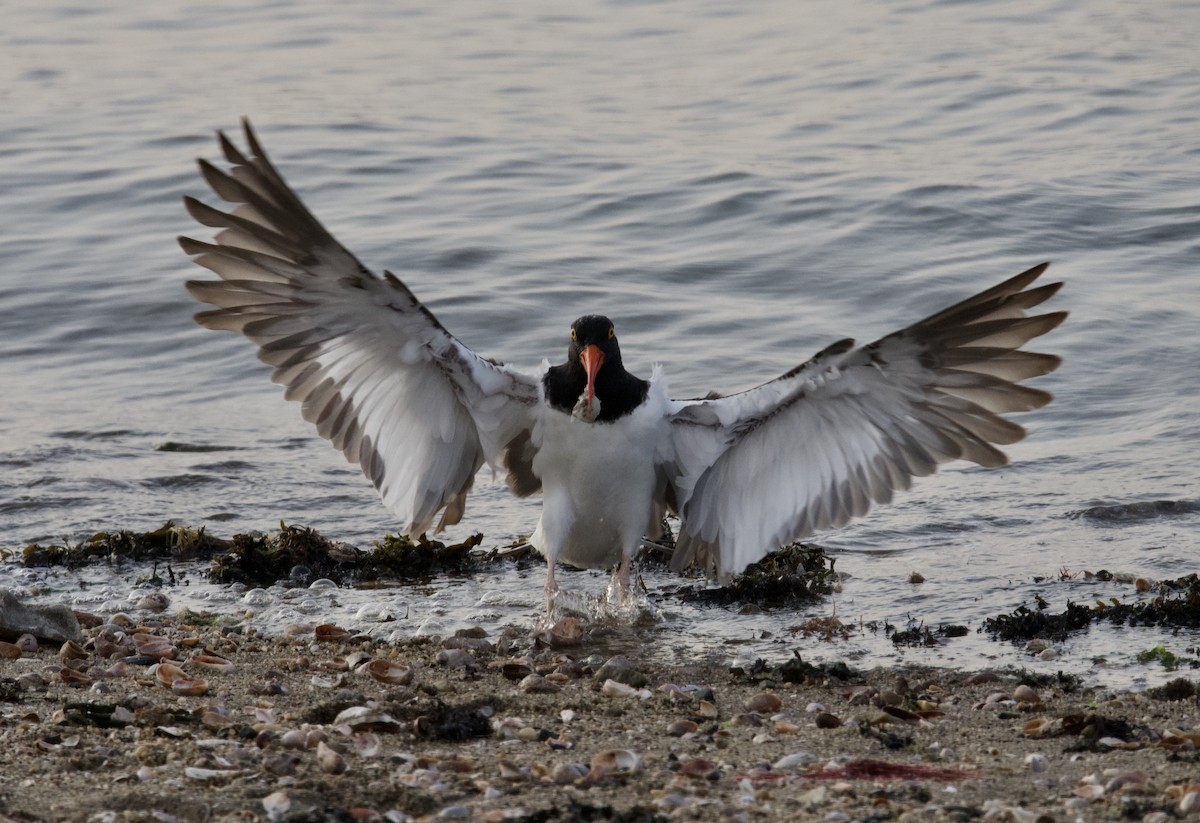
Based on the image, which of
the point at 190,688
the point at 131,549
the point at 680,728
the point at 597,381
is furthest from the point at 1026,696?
the point at 131,549

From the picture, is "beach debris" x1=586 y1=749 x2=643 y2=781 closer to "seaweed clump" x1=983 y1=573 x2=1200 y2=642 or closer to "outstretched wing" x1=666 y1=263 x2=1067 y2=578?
"outstretched wing" x1=666 y1=263 x2=1067 y2=578

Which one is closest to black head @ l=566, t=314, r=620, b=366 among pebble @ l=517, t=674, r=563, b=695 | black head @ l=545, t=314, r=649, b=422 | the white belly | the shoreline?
black head @ l=545, t=314, r=649, b=422

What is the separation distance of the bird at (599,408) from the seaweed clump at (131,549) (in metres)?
1.36

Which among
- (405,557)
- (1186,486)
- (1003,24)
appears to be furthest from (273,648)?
(1003,24)

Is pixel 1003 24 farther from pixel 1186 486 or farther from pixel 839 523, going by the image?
pixel 839 523

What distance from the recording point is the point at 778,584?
23.4 ft

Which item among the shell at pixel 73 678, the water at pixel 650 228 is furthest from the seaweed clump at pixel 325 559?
the shell at pixel 73 678

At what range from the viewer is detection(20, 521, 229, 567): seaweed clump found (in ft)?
25.3

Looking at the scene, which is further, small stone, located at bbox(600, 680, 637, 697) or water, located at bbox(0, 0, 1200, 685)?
water, located at bbox(0, 0, 1200, 685)

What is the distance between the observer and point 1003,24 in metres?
19.6

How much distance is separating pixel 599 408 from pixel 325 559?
5.86 feet

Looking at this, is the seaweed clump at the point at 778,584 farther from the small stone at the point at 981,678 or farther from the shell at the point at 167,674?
the shell at the point at 167,674

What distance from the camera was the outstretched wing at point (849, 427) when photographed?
5906mm

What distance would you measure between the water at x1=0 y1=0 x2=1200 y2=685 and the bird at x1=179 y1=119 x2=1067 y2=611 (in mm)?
518
